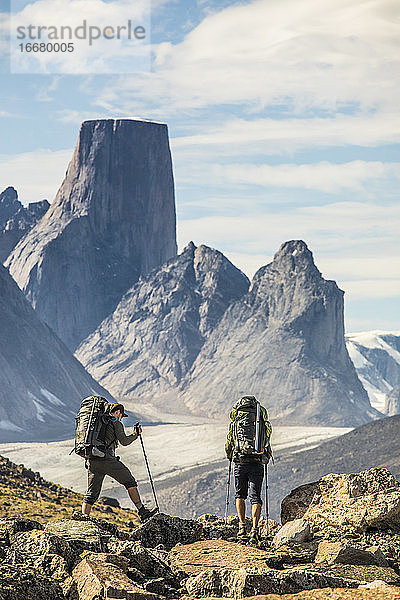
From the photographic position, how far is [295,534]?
32.8 ft

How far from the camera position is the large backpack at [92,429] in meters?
11.6

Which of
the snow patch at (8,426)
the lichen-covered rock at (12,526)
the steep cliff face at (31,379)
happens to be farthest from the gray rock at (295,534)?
the snow patch at (8,426)

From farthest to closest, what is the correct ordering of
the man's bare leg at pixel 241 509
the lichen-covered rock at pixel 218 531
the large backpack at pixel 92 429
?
the man's bare leg at pixel 241 509
the large backpack at pixel 92 429
the lichen-covered rock at pixel 218 531

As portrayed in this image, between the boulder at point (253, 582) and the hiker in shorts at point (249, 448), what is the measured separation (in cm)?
420

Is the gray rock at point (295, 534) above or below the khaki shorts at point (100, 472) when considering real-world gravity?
below

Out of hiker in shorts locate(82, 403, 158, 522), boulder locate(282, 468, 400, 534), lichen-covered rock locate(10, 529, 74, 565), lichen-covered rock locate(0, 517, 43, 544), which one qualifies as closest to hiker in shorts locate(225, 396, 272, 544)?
boulder locate(282, 468, 400, 534)

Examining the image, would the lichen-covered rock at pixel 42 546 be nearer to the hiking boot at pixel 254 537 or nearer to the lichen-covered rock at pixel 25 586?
the lichen-covered rock at pixel 25 586

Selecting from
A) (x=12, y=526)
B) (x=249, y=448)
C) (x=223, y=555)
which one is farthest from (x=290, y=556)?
(x=249, y=448)

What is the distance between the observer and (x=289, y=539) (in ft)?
32.6

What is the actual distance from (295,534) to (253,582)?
2963 mm

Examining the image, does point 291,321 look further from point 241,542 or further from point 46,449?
point 241,542

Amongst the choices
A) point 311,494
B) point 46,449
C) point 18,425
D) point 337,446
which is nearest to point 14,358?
point 18,425

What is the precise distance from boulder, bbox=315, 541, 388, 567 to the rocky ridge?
11mm

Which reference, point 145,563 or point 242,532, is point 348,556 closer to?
point 145,563
